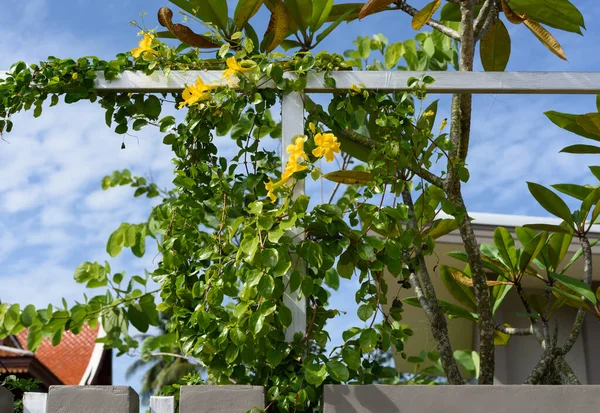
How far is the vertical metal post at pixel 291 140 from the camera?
1900mm

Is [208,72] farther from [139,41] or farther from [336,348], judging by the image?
[336,348]

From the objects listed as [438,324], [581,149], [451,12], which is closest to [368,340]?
[438,324]

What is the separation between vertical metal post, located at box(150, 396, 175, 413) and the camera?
180cm

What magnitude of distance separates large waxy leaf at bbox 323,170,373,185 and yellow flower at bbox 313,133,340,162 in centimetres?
14

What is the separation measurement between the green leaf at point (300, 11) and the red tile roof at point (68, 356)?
9404 mm

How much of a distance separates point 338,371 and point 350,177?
56 centimetres

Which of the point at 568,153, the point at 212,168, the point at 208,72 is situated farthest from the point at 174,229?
the point at 568,153

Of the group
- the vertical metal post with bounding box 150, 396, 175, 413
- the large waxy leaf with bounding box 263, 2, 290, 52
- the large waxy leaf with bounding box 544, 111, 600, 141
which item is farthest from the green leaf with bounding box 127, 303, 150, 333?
the large waxy leaf with bounding box 544, 111, 600, 141

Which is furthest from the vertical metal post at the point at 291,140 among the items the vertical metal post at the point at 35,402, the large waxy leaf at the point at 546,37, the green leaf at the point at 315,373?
the large waxy leaf at the point at 546,37

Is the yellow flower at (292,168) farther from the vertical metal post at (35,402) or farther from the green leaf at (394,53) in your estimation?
the green leaf at (394,53)

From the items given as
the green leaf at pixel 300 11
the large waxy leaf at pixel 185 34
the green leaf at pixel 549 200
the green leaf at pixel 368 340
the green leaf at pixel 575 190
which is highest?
the green leaf at pixel 300 11

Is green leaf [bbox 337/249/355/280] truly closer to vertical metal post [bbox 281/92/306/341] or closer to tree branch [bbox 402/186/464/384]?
vertical metal post [bbox 281/92/306/341]

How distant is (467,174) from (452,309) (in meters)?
0.73

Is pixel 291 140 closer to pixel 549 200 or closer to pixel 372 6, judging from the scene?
pixel 372 6
